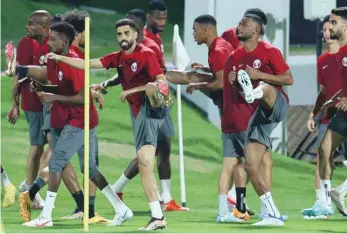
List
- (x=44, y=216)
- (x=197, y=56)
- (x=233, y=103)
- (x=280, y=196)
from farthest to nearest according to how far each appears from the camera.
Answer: (x=197, y=56), (x=280, y=196), (x=233, y=103), (x=44, y=216)

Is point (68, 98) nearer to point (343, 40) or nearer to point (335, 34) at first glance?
point (335, 34)

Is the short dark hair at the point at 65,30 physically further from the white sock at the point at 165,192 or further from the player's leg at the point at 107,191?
the white sock at the point at 165,192

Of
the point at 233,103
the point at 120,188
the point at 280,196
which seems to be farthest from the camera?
the point at 280,196

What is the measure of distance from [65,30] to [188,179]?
790cm

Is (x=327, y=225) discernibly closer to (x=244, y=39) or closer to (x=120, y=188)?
(x=244, y=39)

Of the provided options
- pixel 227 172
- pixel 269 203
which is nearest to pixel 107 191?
pixel 227 172

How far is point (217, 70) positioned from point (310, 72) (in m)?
12.0

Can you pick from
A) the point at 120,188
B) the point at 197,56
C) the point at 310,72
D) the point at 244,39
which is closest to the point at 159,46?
the point at 120,188

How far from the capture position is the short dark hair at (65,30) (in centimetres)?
1570

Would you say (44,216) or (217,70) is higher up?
(217,70)

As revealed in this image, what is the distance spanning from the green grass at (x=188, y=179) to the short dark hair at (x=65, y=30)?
79.9 inches

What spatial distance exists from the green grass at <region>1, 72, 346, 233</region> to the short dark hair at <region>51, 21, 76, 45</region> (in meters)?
2.03

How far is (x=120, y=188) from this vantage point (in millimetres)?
18891

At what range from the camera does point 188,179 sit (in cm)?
2323
